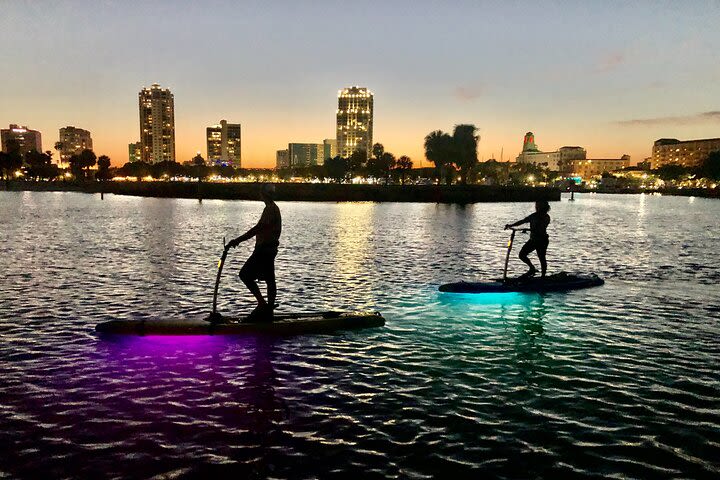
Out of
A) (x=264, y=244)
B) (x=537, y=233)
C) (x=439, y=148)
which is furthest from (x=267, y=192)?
(x=439, y=148)

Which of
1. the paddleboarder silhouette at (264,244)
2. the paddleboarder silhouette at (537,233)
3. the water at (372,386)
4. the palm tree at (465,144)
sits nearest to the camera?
the water at (372,386)

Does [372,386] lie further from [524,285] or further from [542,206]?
[542,206]

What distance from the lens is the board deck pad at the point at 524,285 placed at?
58.1 ft

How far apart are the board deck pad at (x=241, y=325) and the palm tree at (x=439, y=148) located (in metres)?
130

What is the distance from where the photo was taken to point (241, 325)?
12898 millimetres

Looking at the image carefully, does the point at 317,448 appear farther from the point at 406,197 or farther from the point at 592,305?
the point at 406,197

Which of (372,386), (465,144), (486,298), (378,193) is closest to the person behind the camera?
(372,386)

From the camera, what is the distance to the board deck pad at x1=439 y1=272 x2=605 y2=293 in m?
17.7

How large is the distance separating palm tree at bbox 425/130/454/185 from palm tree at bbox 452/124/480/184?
1502mm

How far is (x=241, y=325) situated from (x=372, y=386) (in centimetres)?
416

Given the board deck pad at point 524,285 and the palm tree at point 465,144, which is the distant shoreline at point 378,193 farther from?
the board deck pad at point 524,285

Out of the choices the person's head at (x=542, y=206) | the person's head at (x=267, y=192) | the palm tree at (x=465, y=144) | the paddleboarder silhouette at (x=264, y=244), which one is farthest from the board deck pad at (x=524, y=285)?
the palm tree at (x=465, y=144)

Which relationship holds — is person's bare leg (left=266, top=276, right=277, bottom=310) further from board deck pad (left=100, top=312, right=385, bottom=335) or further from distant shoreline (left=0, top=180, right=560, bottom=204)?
distant shoreline (left=0, top=180, right=560, bottom=204)

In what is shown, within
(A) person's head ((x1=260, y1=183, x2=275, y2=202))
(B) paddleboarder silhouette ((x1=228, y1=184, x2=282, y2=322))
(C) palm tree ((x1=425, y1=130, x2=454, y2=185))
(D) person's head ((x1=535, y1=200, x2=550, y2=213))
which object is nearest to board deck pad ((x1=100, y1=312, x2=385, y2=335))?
(B) paddleboarder silhouette ((x1=228, y1=184, x2=282, y2=322))
